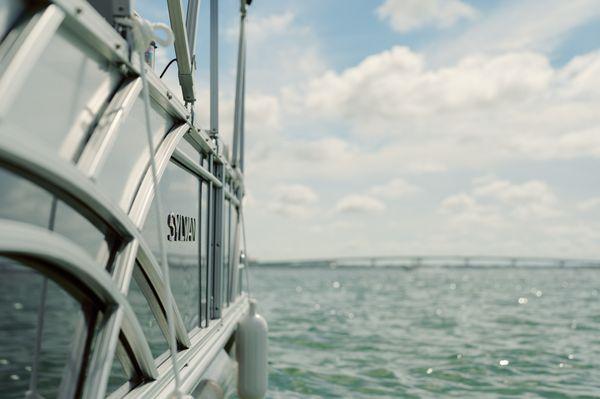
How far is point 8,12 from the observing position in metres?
2.08

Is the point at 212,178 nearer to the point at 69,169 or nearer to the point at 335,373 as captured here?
the point at 69,169

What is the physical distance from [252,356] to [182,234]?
2.59m

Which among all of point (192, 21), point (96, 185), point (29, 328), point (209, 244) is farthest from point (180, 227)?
point (96, 185)

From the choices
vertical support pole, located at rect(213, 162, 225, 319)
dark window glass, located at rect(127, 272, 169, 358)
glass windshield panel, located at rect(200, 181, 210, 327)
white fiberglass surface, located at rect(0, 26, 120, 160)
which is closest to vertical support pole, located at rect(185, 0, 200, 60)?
glass windshield panel, located at rect(200, 181, 210, 327)

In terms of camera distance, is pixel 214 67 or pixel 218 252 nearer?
pixel 214 67

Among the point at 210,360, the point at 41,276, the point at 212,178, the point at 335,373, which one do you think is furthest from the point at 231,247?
the point at 41,276

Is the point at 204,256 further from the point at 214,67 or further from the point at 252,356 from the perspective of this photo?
the point at 214,67

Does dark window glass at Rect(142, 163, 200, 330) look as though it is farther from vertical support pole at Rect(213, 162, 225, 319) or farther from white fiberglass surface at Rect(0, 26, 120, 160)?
white fiberglass surface at Rect(0, 26, 120, 160)

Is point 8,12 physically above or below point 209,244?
above

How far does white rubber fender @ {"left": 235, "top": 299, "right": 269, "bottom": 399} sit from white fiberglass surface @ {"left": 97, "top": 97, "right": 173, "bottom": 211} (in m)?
3.99

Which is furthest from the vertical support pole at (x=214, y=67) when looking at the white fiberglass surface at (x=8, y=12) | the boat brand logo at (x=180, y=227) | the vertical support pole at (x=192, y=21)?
the white fiberglass surface at (x=8, y=12)

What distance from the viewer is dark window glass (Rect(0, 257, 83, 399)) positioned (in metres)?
2.39

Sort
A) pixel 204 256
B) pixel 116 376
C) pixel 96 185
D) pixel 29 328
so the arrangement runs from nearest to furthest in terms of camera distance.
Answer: pixel 96 185
pixel 29 328
pixel 116 376
pixel 204 256

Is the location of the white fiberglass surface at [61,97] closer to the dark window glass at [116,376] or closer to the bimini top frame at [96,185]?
the bimini top frame at [96,185]
